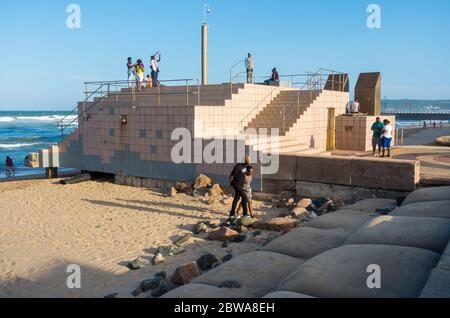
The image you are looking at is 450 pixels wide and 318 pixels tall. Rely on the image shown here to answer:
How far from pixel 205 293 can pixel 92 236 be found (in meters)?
5.77

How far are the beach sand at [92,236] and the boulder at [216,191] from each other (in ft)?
1.92

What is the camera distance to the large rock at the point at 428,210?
7395mm

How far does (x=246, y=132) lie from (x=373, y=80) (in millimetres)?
8271

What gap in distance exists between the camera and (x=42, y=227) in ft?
36.6

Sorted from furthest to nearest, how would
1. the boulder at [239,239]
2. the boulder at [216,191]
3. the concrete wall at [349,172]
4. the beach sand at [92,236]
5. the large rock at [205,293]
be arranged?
the boulder at [216,191] < the concrete wall at [349,172] < the boulder at [239,239] < the beach sand at [92,236] < the large rock at [205,293]

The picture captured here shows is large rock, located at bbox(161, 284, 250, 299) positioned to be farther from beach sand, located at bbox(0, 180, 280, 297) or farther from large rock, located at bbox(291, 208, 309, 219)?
large rock, located at bbox(291, 208, 309, 219)

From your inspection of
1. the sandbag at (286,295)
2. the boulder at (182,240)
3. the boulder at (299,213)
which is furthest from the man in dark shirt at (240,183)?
the sandbag at (286,295)

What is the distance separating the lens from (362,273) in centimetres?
505

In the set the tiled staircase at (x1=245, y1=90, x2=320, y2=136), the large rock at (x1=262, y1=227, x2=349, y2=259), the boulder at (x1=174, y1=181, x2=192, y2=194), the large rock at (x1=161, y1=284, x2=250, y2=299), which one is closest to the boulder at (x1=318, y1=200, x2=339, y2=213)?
the large rock at (x1=262, y1=227, x2=349, y2=259)

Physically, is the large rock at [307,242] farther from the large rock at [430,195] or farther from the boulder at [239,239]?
the large rock at [430,195]

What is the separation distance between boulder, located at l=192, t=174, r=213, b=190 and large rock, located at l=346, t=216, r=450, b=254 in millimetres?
7358

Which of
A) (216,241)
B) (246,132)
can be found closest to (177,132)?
(246,132)

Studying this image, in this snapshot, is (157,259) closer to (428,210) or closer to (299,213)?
(299,213)

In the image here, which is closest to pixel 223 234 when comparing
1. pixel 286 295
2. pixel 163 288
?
pixel 163 288
